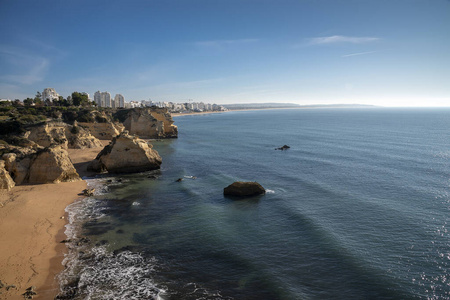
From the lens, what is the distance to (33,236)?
1936cm

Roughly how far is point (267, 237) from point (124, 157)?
81.0 ft

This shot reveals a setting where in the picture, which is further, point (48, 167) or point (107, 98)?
point (107, 98)

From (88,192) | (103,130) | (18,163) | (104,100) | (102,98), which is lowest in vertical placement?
(88,192)

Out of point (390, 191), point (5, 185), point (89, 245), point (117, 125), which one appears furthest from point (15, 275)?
point (117, 125)

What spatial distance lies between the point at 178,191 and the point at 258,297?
59.8 ft

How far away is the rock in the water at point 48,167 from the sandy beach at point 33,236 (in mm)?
1000

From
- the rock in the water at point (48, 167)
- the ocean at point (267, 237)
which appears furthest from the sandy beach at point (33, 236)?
the rock in the water at point (48, 167)

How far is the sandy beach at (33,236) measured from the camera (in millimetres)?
14518

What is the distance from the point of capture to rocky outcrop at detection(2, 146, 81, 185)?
96.1ft

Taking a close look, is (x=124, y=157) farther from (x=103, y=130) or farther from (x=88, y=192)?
(x=103, y=130)

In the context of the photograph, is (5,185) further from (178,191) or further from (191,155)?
(191,155)

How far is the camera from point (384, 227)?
20.6 m

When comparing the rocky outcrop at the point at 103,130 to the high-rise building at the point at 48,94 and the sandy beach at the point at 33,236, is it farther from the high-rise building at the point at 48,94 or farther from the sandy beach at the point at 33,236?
the high-rise building at the point at 48,94

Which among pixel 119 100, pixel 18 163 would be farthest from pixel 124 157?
pixel 119 100
